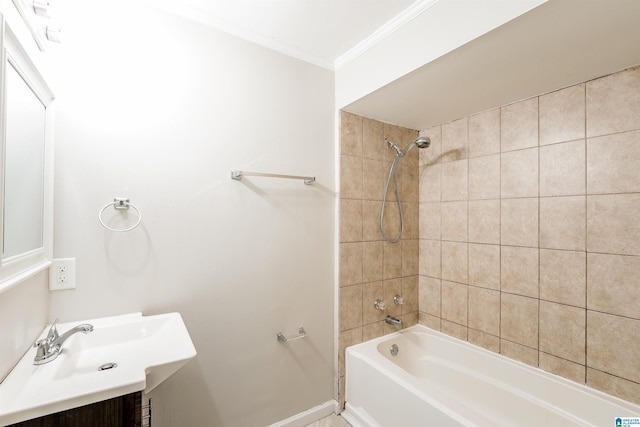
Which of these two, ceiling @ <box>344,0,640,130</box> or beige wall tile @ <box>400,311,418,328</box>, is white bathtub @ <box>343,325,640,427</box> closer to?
beige wall tile @ <box>400,311,418,328</box>

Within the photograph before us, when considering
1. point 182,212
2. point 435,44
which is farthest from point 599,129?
point 182,212

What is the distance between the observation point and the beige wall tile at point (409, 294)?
90.0 inches

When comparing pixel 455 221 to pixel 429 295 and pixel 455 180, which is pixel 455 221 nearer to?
pixel 455 180

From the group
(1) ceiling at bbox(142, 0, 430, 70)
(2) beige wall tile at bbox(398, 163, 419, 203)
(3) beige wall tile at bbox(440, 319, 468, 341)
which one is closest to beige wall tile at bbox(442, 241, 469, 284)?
(3) beige wall tile at bbox(440, 319, 468, 341)

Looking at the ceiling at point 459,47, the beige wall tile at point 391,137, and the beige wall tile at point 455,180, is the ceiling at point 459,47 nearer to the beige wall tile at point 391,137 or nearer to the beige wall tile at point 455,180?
the beige wall tile at point 391,137

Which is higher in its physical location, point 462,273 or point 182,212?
point 182,212

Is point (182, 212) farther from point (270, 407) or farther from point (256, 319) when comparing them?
point (270, 407)

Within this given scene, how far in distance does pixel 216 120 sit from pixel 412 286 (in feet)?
6.48

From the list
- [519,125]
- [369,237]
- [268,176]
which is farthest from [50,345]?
[519,125]

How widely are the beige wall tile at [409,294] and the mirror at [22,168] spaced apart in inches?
87.7

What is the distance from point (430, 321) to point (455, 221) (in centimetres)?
88

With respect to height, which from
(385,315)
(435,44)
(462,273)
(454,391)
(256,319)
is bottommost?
(454,391)

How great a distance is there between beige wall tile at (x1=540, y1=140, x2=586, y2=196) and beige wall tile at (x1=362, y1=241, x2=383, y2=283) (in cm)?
111

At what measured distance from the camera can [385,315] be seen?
216 cm
